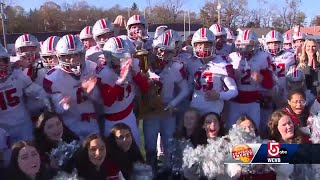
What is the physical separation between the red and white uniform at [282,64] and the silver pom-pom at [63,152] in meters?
3.53

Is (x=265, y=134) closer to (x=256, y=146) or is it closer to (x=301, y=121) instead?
(x=301, y=121)

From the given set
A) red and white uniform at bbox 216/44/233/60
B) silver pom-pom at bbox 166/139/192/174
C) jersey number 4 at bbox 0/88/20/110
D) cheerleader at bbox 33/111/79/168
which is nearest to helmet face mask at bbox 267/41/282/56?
red and white uniform at bbox 216/44/233/60

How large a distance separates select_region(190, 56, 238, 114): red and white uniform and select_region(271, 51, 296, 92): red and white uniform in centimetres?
114

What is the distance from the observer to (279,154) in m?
3.75

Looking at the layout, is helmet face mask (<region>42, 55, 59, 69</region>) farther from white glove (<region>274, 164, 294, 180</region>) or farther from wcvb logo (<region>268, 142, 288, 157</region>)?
wcvb logo (<region>268, 142, 288, 157</region>)

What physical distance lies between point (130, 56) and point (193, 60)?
1.37m

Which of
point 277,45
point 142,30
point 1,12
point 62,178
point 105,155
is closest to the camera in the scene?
point 62,178

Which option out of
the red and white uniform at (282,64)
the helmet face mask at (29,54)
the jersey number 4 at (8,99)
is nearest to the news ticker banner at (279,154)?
the jersey number 4 at (8,99)

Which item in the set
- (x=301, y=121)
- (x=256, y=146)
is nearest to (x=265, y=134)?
(x=301, y=121)

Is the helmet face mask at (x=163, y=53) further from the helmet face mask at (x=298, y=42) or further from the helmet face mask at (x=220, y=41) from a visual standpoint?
the helmet face mask at (x=298, y=42)

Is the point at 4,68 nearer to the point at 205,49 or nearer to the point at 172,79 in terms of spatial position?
the point at 172,79

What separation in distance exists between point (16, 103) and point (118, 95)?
41.8 inches

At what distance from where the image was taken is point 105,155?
4617 millimetres

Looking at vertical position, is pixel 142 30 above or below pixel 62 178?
above
